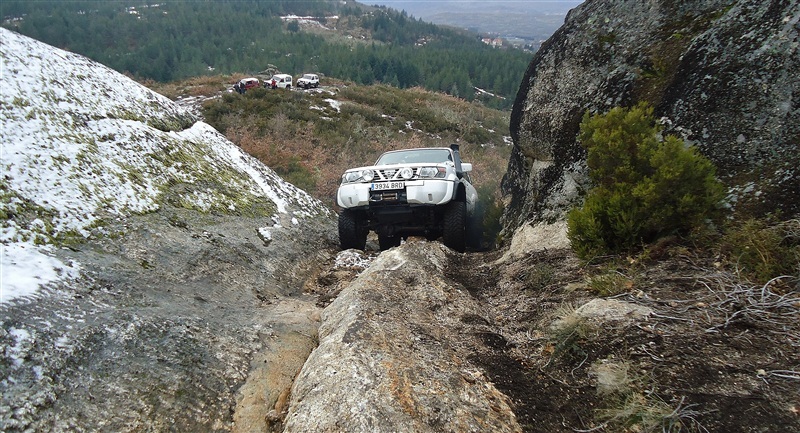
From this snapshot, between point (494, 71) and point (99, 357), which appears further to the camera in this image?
point (494, 71)

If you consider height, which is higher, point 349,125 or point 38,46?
point 38,46

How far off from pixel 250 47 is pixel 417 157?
9790 cm

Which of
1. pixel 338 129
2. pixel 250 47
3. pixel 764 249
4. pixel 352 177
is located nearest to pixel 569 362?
pixel 764 249

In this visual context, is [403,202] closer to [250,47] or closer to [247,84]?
[247,84]

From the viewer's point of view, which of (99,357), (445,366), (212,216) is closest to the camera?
(99,357)

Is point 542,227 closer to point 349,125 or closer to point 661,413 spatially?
point 661,413

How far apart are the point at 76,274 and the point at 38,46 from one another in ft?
15.0

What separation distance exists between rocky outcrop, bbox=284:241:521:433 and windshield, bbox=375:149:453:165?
3.56 metres

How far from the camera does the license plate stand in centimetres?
571

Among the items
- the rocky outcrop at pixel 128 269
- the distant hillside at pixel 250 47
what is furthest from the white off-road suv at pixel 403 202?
the distant hillside at pixel 250 47

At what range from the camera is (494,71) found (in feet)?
265

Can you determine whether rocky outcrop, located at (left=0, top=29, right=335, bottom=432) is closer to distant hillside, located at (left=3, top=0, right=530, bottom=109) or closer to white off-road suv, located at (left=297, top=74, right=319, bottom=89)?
white off-road suv, located at (left=297, top=74, right=319, bottom=89)

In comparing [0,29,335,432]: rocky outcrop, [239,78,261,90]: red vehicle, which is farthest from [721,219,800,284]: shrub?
[239,78,261,90]: red vehicle

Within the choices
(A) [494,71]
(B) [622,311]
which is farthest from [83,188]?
(A) [494,71]
